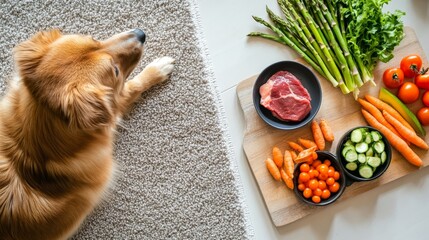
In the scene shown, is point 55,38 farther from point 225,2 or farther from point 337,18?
point 337,18

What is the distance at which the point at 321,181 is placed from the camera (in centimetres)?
215

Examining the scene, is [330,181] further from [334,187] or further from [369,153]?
[369,153]

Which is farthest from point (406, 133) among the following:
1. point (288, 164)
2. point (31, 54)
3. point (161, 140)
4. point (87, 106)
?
point (31, 54)

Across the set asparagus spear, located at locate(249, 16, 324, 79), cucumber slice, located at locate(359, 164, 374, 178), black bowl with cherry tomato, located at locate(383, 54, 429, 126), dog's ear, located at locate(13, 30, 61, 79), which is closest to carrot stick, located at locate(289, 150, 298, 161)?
cucumber slice, located at locate(359, 164, 374, 178)

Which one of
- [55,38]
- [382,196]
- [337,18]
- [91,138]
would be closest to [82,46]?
[55,38]

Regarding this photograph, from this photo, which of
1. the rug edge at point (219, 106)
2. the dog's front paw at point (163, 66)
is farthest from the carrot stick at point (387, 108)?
the dog's front paw at point (163, 66)

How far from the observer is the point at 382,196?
2.31 m

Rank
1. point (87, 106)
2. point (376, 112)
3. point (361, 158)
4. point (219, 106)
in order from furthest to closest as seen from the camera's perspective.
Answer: point (219, 106) < point (376, 112) < point (361, 158) < point (87, 106)

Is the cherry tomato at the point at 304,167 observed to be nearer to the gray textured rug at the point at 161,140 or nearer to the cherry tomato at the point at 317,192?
the cherry tomato at the point at 317,192

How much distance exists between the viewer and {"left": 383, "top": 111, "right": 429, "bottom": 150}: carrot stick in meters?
2.20

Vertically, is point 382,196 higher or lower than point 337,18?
lower

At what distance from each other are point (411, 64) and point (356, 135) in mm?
481

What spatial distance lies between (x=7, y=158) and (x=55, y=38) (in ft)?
1.71

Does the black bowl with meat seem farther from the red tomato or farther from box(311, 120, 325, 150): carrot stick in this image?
the red tomato
